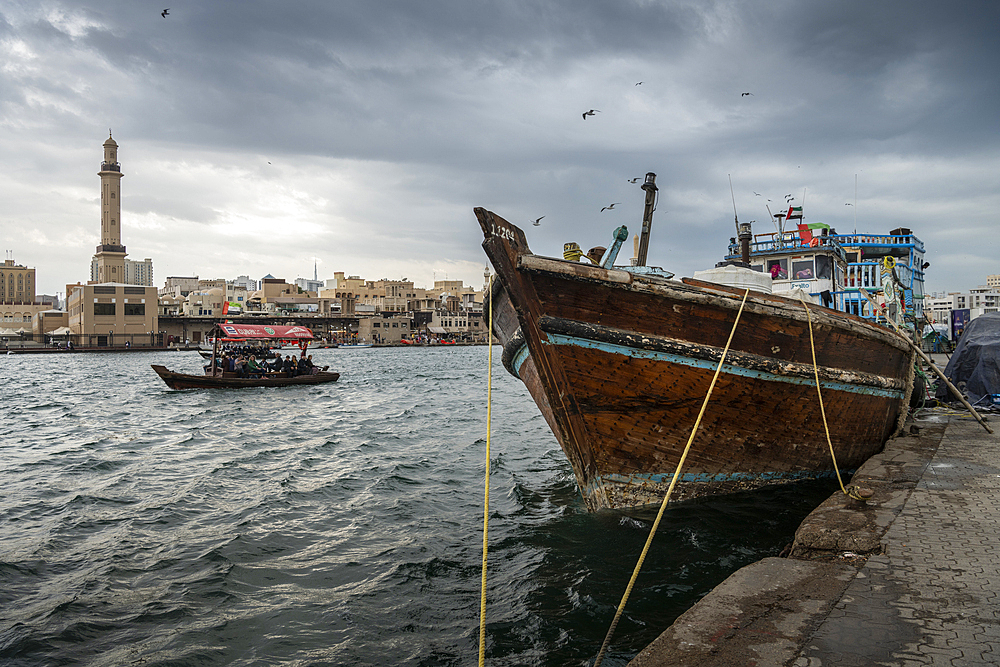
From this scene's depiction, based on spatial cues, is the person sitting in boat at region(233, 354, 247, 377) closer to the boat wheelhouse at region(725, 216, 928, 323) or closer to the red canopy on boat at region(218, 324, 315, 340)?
the red canopy on boat at region(218, 324, 315, 340)

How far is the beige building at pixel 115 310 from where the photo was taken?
7700cm

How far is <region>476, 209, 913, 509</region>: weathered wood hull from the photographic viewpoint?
5.72 m

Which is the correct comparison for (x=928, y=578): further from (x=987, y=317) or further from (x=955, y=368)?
(x=987, y=317)

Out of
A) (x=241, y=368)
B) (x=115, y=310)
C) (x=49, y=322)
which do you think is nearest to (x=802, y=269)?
(x=241, y=368)

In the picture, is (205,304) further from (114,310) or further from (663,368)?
(663,368)

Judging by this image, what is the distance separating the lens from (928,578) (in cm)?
358

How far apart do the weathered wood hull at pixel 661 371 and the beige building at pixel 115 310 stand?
8769 cm

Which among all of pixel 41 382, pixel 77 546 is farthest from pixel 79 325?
pixel 77 546

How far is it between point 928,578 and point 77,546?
25.8 ft

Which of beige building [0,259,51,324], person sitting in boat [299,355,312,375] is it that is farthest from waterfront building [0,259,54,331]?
person sitting in boat [299,355,312,375]

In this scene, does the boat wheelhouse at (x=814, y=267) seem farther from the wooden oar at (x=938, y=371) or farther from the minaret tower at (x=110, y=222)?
the minaret tower at (x=110, y=222)

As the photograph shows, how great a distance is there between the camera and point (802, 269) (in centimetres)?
1045

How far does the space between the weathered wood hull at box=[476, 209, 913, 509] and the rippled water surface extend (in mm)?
586

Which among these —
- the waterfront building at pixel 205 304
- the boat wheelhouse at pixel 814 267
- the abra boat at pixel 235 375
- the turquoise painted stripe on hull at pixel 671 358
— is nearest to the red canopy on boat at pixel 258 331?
the abra boat at pixel 235 375
